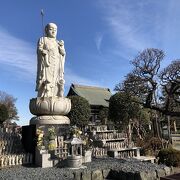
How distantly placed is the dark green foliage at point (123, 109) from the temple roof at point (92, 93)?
32.7 feet

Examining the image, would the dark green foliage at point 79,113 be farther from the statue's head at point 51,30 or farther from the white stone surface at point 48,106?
the white stone surface at point 48,106

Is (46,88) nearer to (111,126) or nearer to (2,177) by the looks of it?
(2,177)

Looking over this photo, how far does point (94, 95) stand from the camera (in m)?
34.3

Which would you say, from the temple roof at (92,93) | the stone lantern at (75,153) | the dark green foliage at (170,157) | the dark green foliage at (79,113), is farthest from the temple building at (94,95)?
the stone lantern at (75,153)

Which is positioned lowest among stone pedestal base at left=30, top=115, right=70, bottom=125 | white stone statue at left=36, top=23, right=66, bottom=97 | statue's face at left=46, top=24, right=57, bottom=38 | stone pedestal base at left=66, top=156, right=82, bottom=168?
stone pedestal base at left=66, top=156, right=82, bottom=168

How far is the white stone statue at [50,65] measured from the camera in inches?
483

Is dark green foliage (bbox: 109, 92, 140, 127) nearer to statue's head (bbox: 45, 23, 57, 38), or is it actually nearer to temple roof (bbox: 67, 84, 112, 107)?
statue's head (bbox: 45, 23, 57, 38)

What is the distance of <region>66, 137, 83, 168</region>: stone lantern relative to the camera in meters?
9.04

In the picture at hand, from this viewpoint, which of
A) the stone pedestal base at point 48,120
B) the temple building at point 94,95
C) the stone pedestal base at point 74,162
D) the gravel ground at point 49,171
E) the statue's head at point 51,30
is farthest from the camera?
the temple building at point 94,95

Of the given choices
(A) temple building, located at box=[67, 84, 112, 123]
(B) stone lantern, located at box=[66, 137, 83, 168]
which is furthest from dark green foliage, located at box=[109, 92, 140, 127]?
Result: (B) stone lantern, located at box=[66, 137, 83, 168]

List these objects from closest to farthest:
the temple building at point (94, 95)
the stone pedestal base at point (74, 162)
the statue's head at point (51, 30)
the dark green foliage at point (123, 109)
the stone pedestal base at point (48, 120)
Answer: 1. the stone pedestal base at point (74, 162)
2. the stone pedestal base at point (48, 120)
3. the statue's head at point (51, 30)
4. the dark green foliage at point (123, 109)
5. the temple building at point (94, 95)

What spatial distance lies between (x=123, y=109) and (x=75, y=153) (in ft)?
37.1

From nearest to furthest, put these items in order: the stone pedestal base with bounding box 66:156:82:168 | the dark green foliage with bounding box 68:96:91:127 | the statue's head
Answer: the stone pedestal base with bounding box 66:156:82:168, the statue's head, the dark green foliage with bounding box 68:96:91:127

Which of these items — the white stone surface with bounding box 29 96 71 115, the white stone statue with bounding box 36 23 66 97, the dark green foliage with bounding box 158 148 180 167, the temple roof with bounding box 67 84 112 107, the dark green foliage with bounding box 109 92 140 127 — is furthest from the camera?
the temple roof with bounding box 67 84 112 107
